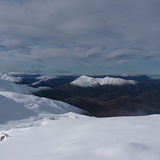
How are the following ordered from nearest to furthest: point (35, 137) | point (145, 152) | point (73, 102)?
point (145, 152)
point (35, 137)
point (73, 102)

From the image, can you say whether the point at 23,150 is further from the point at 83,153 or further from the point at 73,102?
the point at 73,102

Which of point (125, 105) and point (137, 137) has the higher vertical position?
point (137, 137)

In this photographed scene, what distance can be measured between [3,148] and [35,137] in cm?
189

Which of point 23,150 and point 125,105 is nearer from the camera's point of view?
point 23,150

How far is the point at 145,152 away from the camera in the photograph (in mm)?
4492

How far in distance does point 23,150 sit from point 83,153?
3.70 meters

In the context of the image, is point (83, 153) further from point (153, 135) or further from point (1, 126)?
point (1, 126)

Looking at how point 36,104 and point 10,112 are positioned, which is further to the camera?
point 36,104

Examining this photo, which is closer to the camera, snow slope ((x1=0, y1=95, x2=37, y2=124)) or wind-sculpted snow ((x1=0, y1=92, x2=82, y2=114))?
snow slope ((x1=0, y1=95, x2=37, y2=124))

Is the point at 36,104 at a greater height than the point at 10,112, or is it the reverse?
the point at 36,104

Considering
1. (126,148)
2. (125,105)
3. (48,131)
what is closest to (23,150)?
(48,131)

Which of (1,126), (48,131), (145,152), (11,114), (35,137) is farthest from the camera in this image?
(11,114)

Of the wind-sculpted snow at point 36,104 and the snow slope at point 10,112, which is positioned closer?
the snow slope at point 10,112

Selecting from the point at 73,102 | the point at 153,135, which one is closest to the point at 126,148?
the point at 153,135
